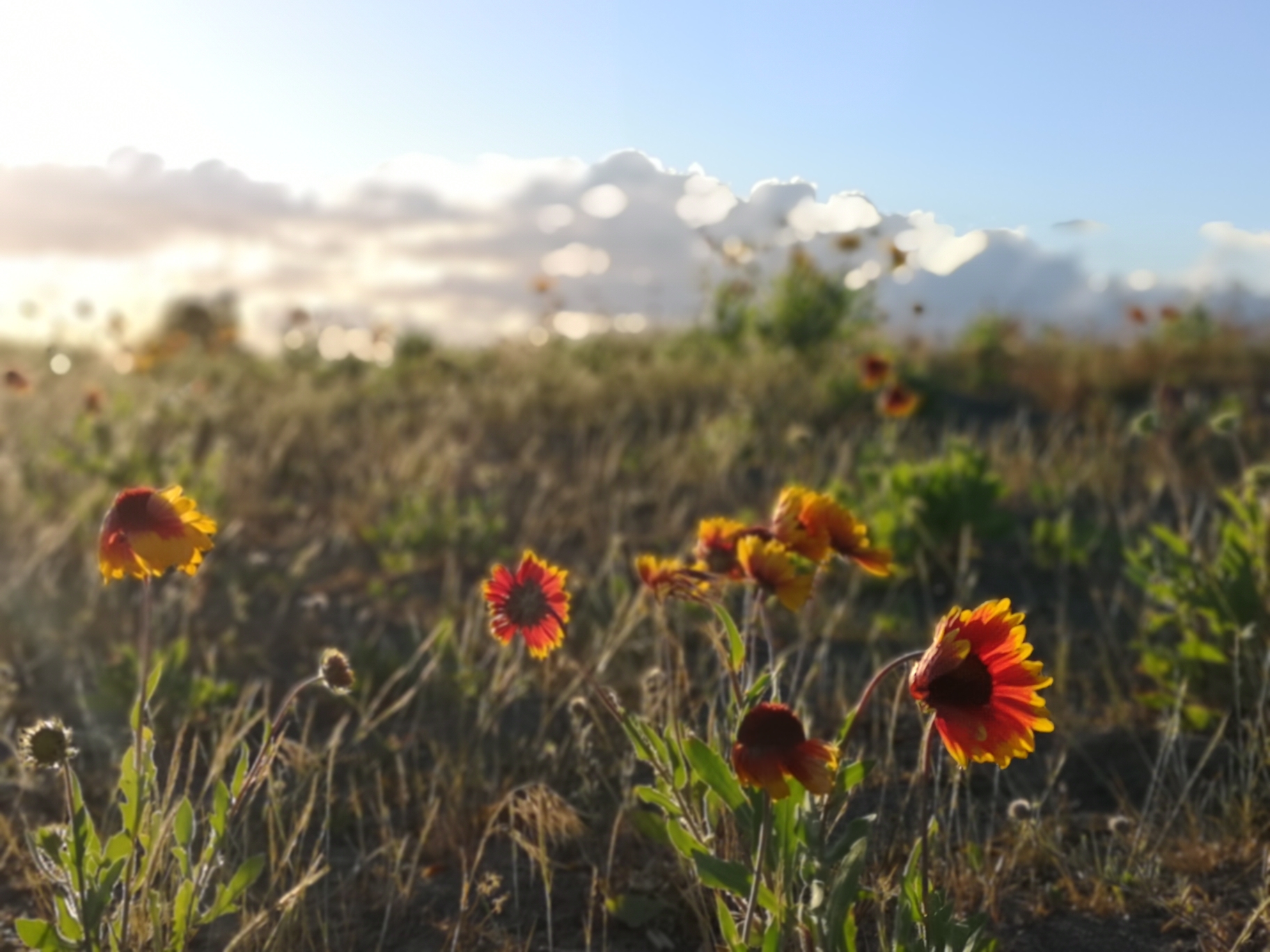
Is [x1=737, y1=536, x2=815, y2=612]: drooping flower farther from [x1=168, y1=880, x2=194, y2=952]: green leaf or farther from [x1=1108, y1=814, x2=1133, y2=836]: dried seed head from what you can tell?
[x1=168, y1=880, x2=194, y2=952]: green leaf

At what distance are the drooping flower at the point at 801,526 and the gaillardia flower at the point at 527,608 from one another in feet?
1.18

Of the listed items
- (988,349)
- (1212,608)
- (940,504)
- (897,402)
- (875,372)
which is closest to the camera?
(1212,608)

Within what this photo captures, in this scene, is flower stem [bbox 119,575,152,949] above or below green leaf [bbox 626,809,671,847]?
above

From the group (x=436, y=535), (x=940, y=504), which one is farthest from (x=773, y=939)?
(x=436, y=535)

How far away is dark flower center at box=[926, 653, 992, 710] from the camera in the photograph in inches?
57.2

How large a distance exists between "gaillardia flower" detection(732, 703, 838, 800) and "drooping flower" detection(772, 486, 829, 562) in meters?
0.52

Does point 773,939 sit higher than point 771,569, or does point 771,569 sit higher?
point 771,569

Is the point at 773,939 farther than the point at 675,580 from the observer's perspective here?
No

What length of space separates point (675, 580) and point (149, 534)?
786 millimetres

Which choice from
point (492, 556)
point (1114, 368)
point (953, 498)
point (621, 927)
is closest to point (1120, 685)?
point (953, 498)

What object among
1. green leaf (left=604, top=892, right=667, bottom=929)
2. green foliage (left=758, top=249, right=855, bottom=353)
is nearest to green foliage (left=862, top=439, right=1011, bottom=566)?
green leaf (left=604, top=892, right=667, bottom=929)

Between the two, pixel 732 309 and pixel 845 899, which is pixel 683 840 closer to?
pixel 845 899

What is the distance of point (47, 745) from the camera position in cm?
158

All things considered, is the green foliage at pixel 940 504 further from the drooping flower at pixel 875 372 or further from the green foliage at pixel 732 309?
the green foliage at pixel 732 309
